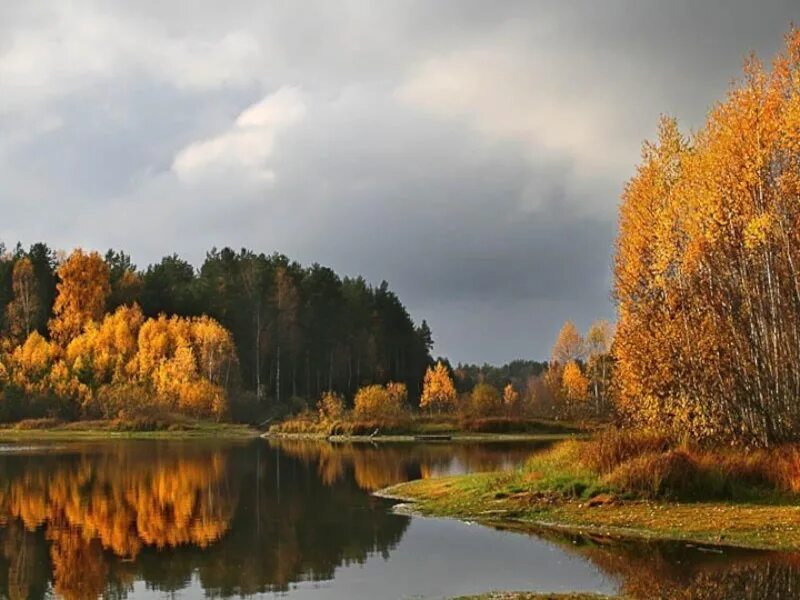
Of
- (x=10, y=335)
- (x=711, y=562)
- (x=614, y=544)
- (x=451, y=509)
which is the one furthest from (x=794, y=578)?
(x=10, y=335)

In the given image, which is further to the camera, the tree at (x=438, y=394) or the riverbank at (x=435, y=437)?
the tree at (x=438, y=394)

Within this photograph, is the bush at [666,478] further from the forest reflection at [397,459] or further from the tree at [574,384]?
the tree at [574,384]

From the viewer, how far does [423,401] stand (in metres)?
125

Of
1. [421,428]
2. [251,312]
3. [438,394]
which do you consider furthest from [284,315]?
[421,428]

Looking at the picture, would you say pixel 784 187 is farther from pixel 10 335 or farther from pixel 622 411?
pixel 10 335

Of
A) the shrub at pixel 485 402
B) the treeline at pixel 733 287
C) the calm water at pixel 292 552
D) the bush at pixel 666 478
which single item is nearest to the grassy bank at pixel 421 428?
the shrub at pixel 485 402

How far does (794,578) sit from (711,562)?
2.51 metres

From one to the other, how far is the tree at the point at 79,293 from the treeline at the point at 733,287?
11135 cm

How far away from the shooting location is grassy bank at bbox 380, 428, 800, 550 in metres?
25.2

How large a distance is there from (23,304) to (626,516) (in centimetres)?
12435

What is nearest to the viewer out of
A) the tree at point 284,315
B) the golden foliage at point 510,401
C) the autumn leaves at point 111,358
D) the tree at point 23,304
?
the autumn leaves at point 111,358

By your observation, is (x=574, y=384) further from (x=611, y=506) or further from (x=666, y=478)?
(x=611, y=506)

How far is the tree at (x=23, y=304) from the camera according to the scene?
131875 millimetres

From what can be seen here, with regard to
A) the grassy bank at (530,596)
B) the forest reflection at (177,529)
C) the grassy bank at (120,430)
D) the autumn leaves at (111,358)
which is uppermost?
the autumn leaves at (111,358)
